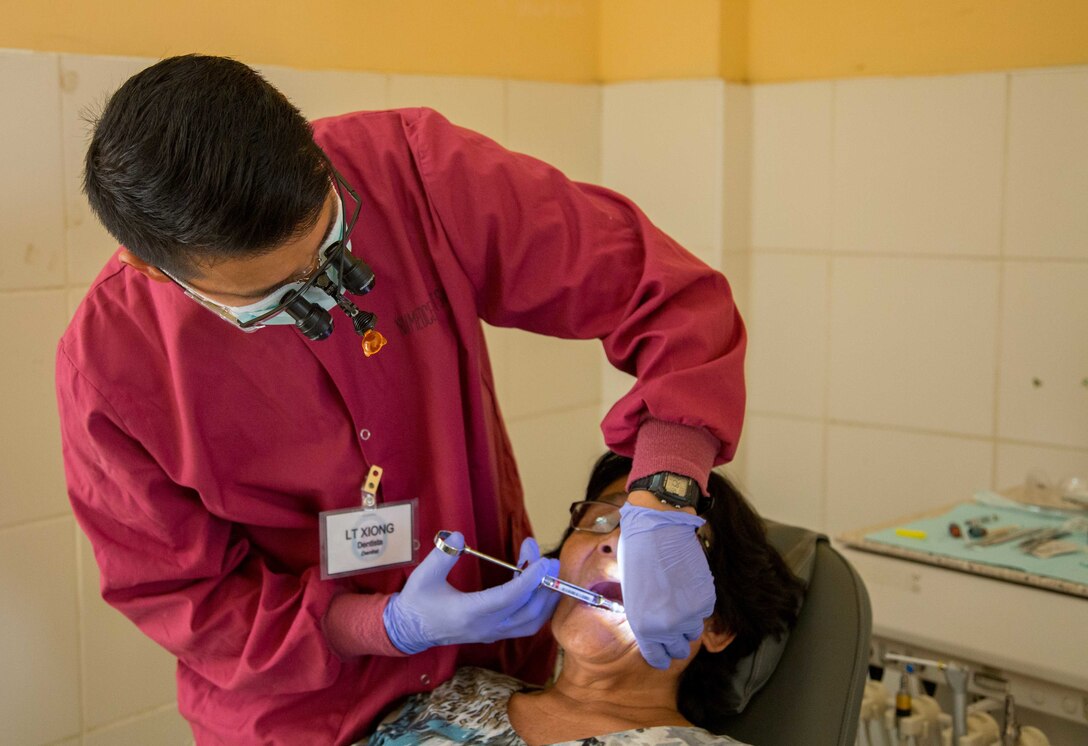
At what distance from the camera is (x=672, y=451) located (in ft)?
4.67

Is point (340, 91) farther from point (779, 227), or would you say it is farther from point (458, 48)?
point (779, 227)

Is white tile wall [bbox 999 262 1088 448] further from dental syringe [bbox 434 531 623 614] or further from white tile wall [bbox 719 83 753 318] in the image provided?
dental syringe [bbox 434 531 623 614]

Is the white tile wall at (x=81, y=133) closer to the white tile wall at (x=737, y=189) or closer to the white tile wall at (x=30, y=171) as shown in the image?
the white tile wall at (x=30, y=171)

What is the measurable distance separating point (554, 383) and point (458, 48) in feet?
2.98

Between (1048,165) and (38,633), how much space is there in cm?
231

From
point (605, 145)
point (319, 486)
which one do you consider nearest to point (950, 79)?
point (605, 145)

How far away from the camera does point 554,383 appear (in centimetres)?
307

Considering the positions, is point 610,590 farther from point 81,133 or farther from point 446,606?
point 81,133

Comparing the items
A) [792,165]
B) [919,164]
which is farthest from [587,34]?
[919,164]

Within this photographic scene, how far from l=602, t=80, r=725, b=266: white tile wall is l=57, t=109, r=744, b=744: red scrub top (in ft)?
4.47

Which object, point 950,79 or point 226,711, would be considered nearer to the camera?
point 226,711

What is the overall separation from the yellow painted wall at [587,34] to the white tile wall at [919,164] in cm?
6

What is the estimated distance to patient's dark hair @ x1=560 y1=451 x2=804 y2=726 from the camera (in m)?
1.74

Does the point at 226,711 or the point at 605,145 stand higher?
the point at 605,145
